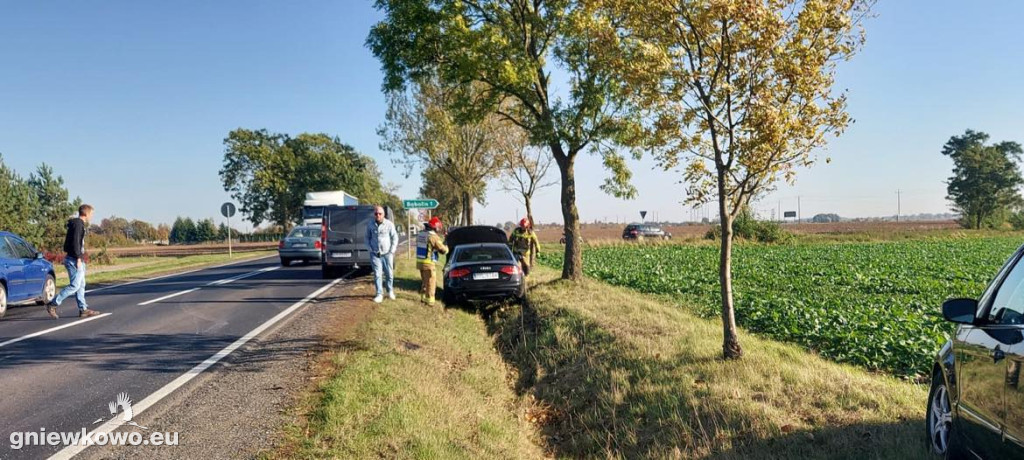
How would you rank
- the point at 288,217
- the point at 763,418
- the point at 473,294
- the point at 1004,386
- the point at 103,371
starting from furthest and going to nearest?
the point at 288,217 → the point at 473,294 → the point at 103,371 → the point at 763,418 → the point at 1004,386

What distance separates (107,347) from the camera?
7562 millimetres

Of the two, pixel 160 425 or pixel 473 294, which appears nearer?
pixel 160 425

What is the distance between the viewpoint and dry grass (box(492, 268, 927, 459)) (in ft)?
16.5

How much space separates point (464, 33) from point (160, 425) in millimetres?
11325

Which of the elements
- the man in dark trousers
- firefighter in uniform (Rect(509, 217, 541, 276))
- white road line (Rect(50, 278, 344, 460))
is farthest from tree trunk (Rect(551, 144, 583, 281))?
the man in dark trousers

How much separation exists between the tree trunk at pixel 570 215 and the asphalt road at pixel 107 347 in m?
6.53

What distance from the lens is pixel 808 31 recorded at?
6.67 metres

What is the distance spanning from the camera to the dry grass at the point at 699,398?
5.04 meters

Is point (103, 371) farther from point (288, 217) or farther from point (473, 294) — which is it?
point (288, 217)

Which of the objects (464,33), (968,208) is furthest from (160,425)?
(968,208)

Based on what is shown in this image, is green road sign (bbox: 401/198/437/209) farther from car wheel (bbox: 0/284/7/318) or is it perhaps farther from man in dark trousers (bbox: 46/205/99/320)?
car wheel (bbox: 0/284/7/318)

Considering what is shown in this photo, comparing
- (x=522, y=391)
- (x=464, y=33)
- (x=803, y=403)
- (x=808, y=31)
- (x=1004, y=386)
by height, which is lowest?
(x=522, y=391)

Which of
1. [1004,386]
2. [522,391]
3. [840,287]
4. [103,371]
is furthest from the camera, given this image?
[840,287]

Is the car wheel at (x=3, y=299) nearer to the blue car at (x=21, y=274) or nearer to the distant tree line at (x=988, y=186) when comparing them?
the blue car at (x=21, y=274)
